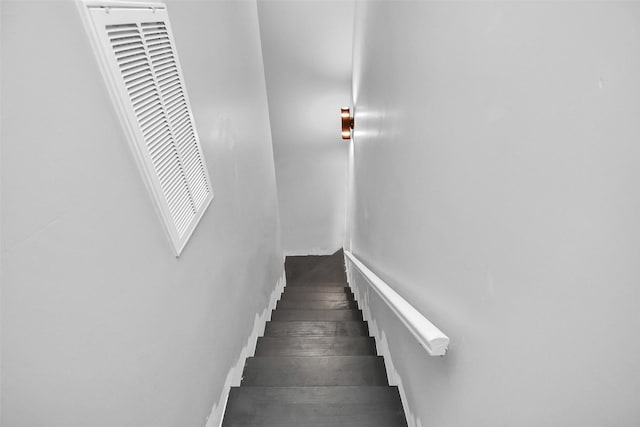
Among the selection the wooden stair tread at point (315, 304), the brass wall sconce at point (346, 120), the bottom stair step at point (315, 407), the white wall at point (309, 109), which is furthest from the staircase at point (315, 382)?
the white wall at point (309, 109)

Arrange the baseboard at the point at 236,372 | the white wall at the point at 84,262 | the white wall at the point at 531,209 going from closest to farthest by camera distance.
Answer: the white wall at the point at 531,209 → the white wall at the point at 84,262 → the baseboard at the point at 236,372

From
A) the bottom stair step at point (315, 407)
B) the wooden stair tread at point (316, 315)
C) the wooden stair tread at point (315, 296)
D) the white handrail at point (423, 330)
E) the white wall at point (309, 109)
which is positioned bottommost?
the bottom stair step at point (315, 407)

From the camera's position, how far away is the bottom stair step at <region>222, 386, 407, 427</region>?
1708 mm

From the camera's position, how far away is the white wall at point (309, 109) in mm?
3896

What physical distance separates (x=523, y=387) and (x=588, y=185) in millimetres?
430

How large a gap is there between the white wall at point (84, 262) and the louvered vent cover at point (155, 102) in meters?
0.04

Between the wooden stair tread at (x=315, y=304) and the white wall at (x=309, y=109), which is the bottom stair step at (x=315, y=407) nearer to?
the wooden stair tread at (x=315, y=304)

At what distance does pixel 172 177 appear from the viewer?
1220mm

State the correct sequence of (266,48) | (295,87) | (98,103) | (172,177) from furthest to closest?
(295,87), (266,48), (172,177), (98,103)

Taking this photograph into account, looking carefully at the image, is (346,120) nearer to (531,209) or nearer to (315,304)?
(315,304)

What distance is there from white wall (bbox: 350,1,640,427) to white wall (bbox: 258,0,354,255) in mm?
3018

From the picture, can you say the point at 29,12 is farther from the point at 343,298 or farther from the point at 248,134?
the point at 343,298

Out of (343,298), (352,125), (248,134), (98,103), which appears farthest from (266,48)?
(98,103)

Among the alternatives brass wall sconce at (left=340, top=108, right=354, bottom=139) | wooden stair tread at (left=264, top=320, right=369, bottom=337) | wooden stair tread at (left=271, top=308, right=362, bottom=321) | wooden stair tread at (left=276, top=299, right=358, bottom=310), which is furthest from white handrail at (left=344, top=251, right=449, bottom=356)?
brass wall sconce at (left=340, top=108, right=354, bottom=139)
